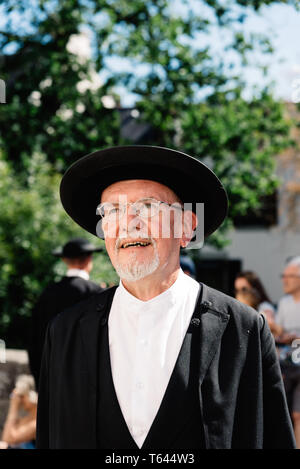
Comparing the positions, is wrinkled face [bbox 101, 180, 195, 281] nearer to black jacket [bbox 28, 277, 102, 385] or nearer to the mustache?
the mustache

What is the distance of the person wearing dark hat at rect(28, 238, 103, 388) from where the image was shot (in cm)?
438

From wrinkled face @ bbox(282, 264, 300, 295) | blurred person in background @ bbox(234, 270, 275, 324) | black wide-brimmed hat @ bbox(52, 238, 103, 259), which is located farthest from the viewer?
blurred person in background @ bbox(234, 270, 275, 324)

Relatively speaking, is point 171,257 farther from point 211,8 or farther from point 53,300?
point 211,8

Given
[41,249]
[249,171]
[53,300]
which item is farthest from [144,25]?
[53,300]

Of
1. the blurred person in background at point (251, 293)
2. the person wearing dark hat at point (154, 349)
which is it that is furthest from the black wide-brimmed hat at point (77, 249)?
the person wearing dark hat at point (154, 349)

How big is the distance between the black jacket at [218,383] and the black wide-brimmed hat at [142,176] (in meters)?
0.39

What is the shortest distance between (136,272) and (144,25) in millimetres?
9176

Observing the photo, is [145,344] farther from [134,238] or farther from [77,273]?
[77,273]

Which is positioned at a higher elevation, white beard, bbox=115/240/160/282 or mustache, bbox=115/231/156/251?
mustache, bbox=115/231/156/251

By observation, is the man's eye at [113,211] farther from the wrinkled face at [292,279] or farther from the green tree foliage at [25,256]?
the green tree foliage at [25,256]

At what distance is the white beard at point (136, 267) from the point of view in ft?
6.26

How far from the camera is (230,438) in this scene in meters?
1.79

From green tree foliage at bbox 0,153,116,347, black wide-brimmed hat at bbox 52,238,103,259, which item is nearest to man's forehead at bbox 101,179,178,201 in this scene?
black wide-brimmed hat at bbox 52,238,103,259

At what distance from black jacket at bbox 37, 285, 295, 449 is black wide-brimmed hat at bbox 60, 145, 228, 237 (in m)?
0.39
